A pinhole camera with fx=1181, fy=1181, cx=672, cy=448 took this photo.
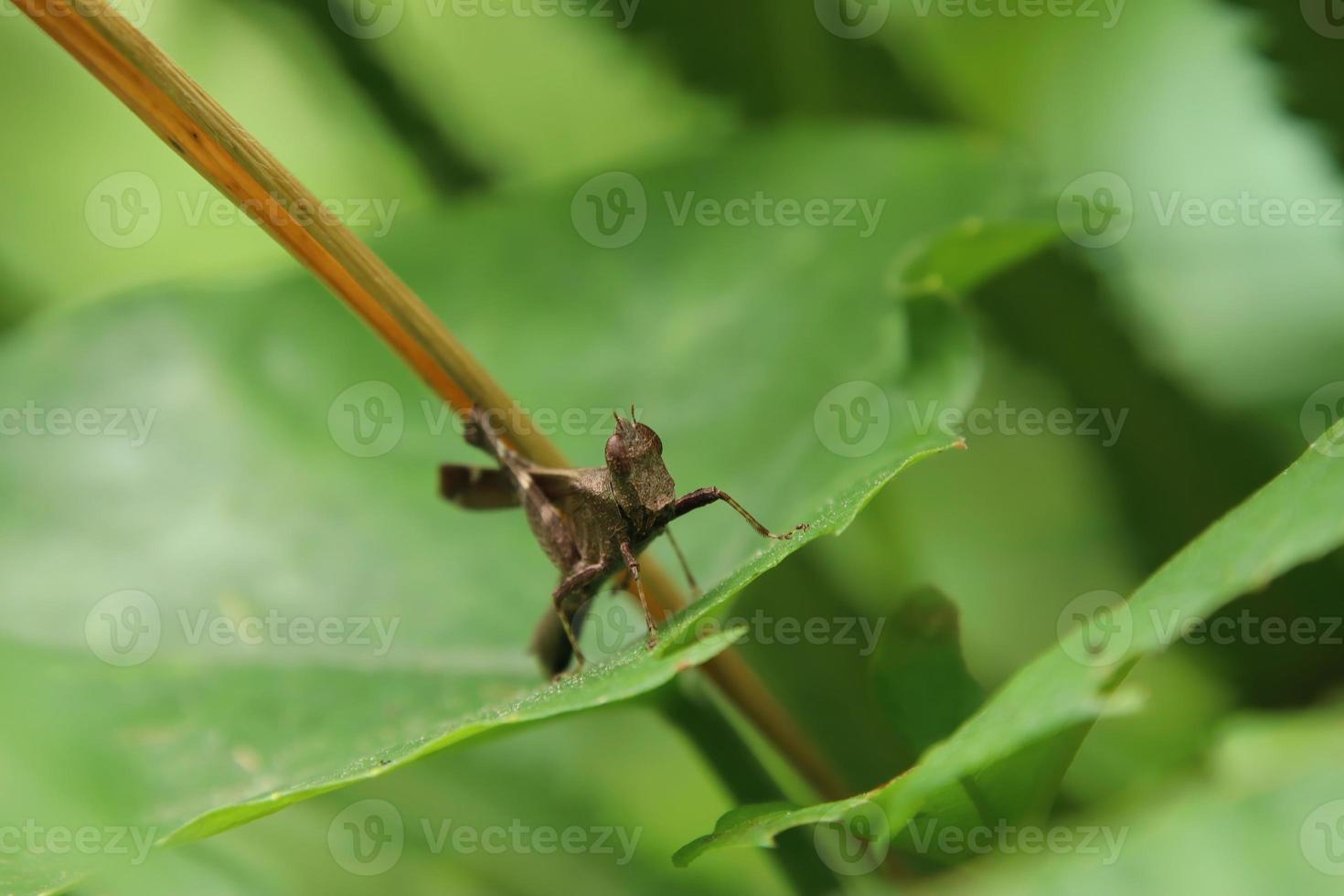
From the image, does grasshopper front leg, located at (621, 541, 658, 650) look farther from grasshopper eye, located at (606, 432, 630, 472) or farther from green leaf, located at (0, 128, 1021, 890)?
green leaf, located at (0, 128, 1021, 890)

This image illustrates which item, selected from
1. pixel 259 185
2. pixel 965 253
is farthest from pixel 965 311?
pixel 259 185

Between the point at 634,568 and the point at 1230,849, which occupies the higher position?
the point at 634,568

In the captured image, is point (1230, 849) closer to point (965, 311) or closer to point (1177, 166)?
point (965, 311)

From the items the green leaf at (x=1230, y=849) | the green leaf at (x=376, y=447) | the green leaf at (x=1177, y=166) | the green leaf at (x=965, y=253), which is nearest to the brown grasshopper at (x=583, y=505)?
the green leaf at (x=376, y=447)

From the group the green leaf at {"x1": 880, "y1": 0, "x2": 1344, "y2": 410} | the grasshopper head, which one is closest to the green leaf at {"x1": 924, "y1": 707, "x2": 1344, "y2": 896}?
Answer: the grasshopper head

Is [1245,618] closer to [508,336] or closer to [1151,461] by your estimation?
[1151,461]

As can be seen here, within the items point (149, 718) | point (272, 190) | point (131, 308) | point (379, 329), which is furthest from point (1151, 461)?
point (131, 308)
